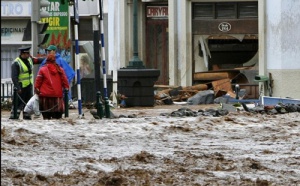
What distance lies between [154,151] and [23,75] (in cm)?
848

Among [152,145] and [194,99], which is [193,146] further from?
[194,99]

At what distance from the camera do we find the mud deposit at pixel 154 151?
440 inches

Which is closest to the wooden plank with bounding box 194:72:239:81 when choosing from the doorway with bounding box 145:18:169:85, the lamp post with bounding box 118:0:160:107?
the doorway with bounding box 145:18:169:85

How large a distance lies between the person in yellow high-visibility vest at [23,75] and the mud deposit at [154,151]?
1.80 meters

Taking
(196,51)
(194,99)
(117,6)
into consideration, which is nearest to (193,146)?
(194,99)

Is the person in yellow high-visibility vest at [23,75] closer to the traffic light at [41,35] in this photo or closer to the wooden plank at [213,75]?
the traffic light at [41,35]

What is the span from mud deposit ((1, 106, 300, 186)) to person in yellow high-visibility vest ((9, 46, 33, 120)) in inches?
70.9

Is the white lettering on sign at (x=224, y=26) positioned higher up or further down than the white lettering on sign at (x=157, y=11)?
further down

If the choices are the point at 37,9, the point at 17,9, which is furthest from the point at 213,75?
the point at 37,9

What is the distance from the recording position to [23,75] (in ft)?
75.0

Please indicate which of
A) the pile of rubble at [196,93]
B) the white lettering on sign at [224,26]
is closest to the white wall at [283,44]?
the pile of rubble at [196,93]

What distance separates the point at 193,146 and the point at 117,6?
2753 centimetres

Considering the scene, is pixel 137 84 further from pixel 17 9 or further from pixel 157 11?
pixel 17 9

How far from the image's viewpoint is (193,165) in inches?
506
